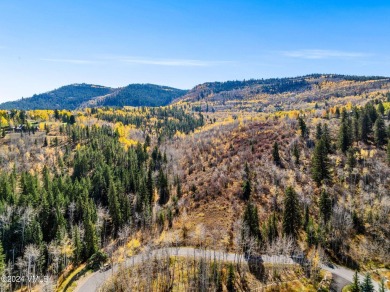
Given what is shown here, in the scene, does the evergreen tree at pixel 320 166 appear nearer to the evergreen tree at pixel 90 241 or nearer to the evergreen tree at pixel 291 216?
the evergreen tree at pixel 291 216

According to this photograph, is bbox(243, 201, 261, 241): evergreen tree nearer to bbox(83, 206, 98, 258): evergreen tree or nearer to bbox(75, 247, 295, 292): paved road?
bbox(75, 247, 295, 292): paved road

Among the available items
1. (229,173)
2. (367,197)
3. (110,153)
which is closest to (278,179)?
(229,173)

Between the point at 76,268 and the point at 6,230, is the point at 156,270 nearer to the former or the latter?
the point at 76,268

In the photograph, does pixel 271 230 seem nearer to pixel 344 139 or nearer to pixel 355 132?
pixel 344 139

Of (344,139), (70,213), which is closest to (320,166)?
(344,139)

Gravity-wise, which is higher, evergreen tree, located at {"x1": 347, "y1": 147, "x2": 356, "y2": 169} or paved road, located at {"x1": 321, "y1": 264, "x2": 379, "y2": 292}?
evergreen tree, located at {"x1": 347, "y1": 147, "x2": 356, "y2": 169}

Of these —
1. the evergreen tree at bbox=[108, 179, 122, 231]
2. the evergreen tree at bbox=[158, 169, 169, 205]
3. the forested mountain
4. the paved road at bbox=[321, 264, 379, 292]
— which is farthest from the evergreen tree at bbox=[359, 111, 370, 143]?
the evergreen tree at bbox=[108, 179, 122, 231]
